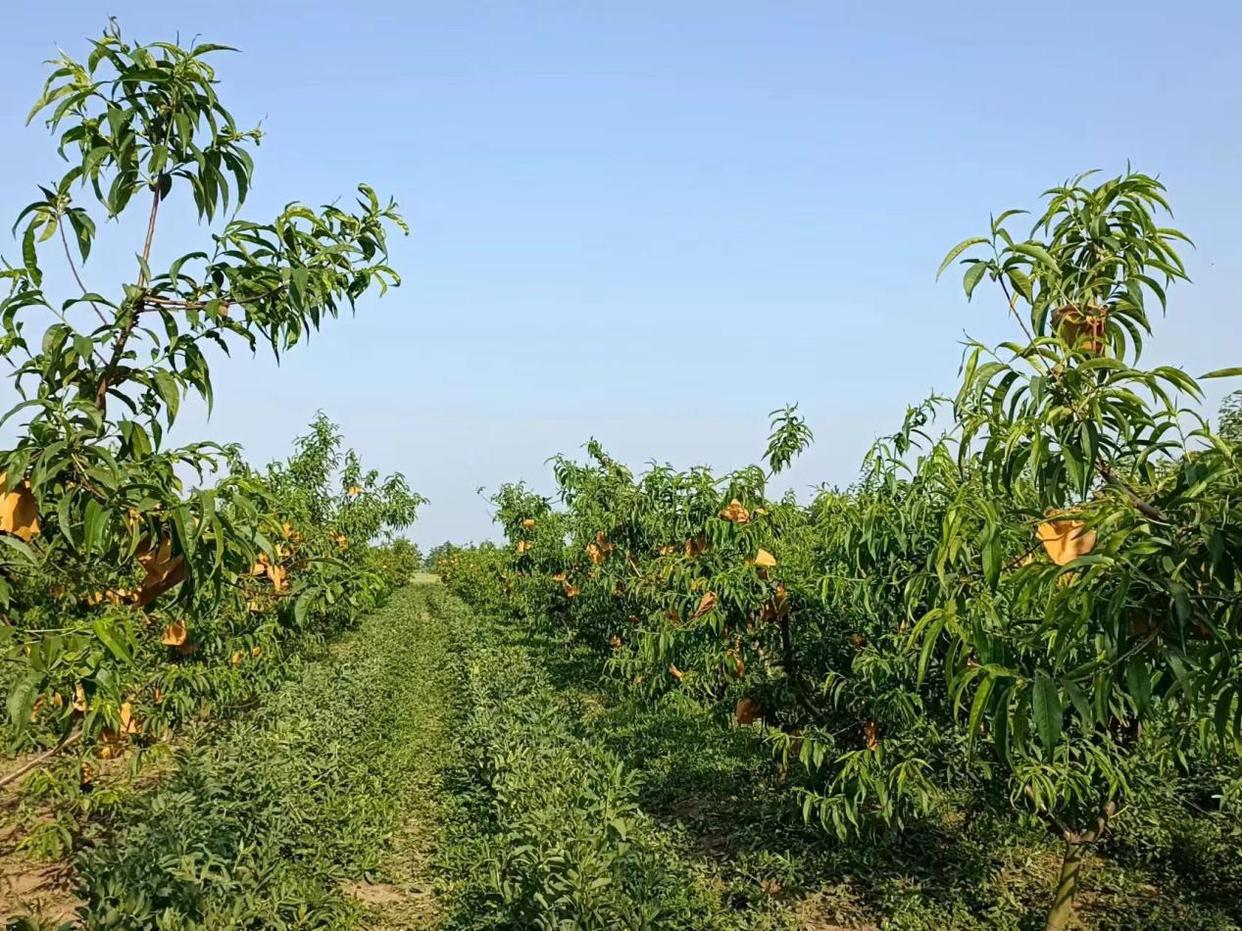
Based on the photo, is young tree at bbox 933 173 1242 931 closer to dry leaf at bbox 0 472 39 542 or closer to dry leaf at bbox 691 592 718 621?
dry leaf at bbox 0 472 39 542

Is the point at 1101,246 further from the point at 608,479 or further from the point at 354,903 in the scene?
the point at 608,479

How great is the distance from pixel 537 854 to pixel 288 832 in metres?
1.64

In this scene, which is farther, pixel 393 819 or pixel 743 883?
pixel 393 819

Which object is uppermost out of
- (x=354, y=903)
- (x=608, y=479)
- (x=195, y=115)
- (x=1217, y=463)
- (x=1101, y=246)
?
(x=608, y=479)

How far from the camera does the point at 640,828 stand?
605 cm

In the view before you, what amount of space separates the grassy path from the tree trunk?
10.8ft

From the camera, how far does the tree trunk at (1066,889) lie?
14.0 feet

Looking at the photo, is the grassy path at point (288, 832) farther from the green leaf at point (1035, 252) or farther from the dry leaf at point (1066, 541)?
the green leaf at point (1035, 252)

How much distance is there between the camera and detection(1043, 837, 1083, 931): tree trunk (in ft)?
14.0

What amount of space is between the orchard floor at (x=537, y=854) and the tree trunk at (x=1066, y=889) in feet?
1.27

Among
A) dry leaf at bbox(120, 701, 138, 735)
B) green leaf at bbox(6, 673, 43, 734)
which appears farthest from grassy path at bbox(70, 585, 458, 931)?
green leaf at bbox(6, 673, 43, 734)

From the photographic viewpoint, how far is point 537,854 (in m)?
4.74

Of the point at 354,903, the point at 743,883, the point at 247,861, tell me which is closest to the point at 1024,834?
the point at 743,883

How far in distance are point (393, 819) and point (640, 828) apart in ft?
6.43
